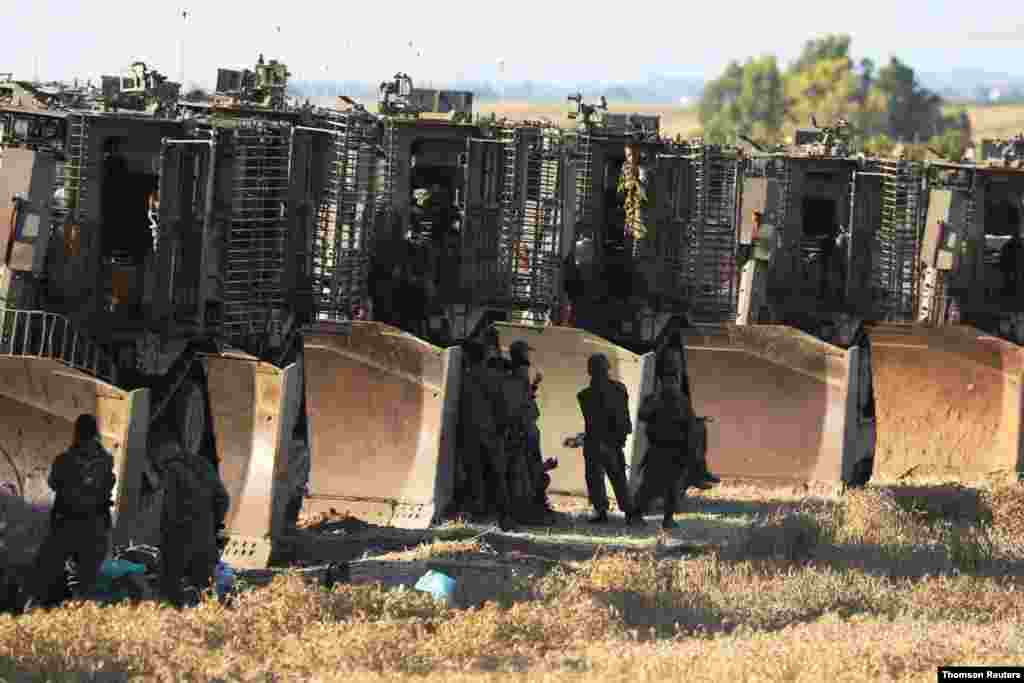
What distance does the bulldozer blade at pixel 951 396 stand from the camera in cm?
3027

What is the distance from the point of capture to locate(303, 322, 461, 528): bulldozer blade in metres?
25.2

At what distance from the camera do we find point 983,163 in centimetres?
3144

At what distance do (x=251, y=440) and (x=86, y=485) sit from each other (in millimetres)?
3718

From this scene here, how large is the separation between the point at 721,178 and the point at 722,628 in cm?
964

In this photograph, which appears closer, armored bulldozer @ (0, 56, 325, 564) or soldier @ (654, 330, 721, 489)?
armored bulldozer @ (0, 56, 325, 564)

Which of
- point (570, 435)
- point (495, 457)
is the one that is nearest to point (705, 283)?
point (570, 435)

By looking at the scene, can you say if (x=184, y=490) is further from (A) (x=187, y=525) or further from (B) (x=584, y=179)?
(B) (x=584, y=179)

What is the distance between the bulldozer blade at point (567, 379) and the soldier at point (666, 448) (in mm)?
238

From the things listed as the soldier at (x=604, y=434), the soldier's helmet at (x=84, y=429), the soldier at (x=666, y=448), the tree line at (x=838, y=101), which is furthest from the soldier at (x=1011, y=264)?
the tree line at (x=838, y=101)

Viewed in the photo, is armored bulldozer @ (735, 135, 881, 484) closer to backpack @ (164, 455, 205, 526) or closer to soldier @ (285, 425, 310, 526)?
soldier @ (285, 425, 310, 526)

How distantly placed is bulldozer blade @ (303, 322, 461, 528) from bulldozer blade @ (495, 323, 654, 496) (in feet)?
5.00

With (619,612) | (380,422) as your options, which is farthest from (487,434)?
(619,612)

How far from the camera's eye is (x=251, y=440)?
74.7 ft

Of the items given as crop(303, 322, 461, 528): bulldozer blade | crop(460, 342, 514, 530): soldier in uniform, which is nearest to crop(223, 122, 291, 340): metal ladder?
crop(303, 322, 461, 528): bulldozer blade
